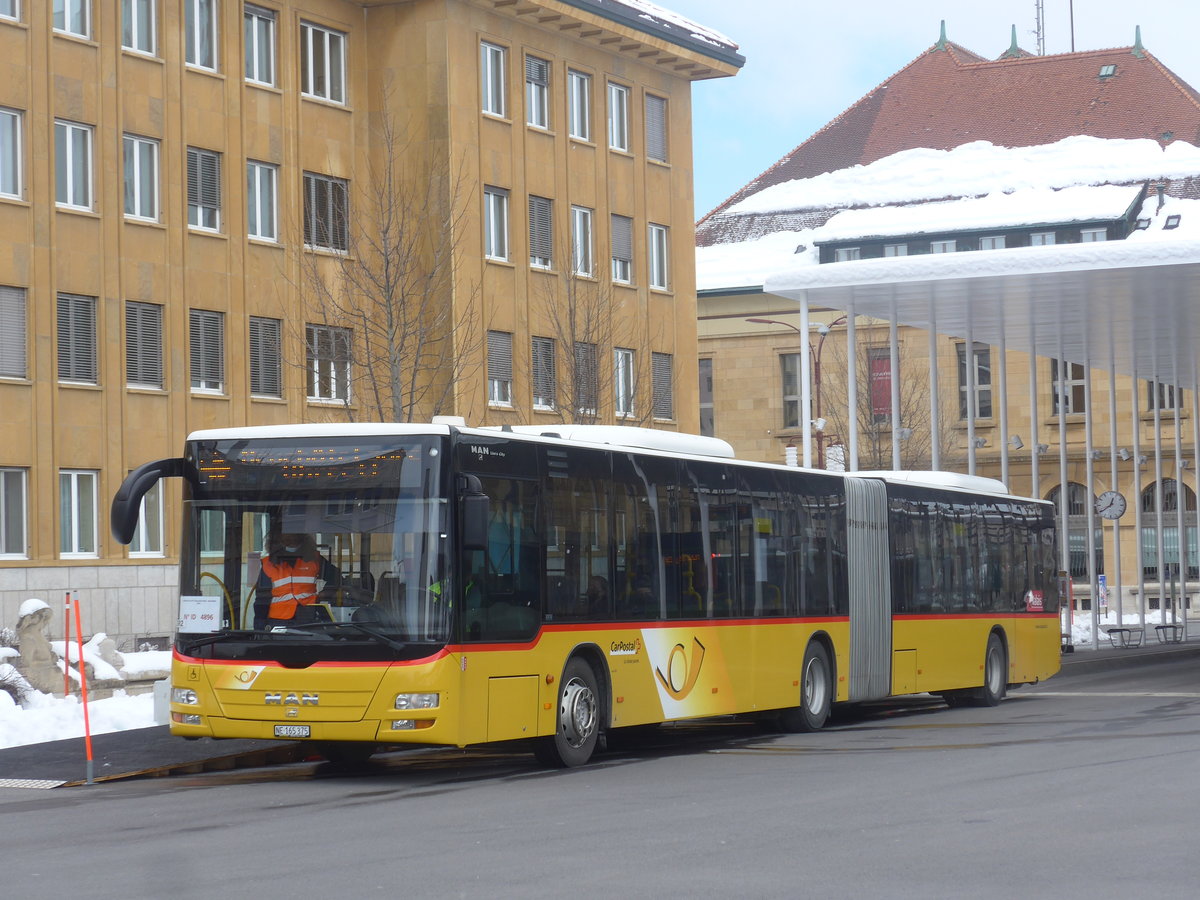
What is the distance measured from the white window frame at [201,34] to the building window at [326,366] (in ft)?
17.9

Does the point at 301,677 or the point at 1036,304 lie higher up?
the point at 1036,304

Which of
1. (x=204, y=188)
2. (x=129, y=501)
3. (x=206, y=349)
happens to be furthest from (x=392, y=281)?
(x=129, y=501)

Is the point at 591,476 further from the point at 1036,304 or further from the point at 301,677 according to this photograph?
the point at 1036,304

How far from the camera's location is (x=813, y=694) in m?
20.2

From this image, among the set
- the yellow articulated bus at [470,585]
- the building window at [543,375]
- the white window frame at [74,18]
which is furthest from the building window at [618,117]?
the yellow articulated bus at [470,585]

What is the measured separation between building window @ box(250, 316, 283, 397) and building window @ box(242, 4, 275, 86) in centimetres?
470

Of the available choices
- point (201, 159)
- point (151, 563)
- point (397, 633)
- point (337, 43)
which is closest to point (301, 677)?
point (397, 633)

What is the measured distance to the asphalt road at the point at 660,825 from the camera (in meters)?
9.25

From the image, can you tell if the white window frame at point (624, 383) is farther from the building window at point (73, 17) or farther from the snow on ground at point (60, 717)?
the snow on ground at point (60, 717)

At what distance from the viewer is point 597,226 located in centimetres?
4566

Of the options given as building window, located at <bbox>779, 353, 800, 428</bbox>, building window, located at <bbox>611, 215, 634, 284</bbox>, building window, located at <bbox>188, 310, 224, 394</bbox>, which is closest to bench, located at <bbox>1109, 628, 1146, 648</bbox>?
building window, located at <bbox>611, 215, 634, 284</bbox>

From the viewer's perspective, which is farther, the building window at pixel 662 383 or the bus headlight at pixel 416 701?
the building window at pixel 662 383

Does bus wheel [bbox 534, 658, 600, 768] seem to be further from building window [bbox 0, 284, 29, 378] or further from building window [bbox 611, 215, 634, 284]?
building window [bbox 611, 215, 634, 284]

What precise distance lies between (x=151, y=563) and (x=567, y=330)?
11791mm
